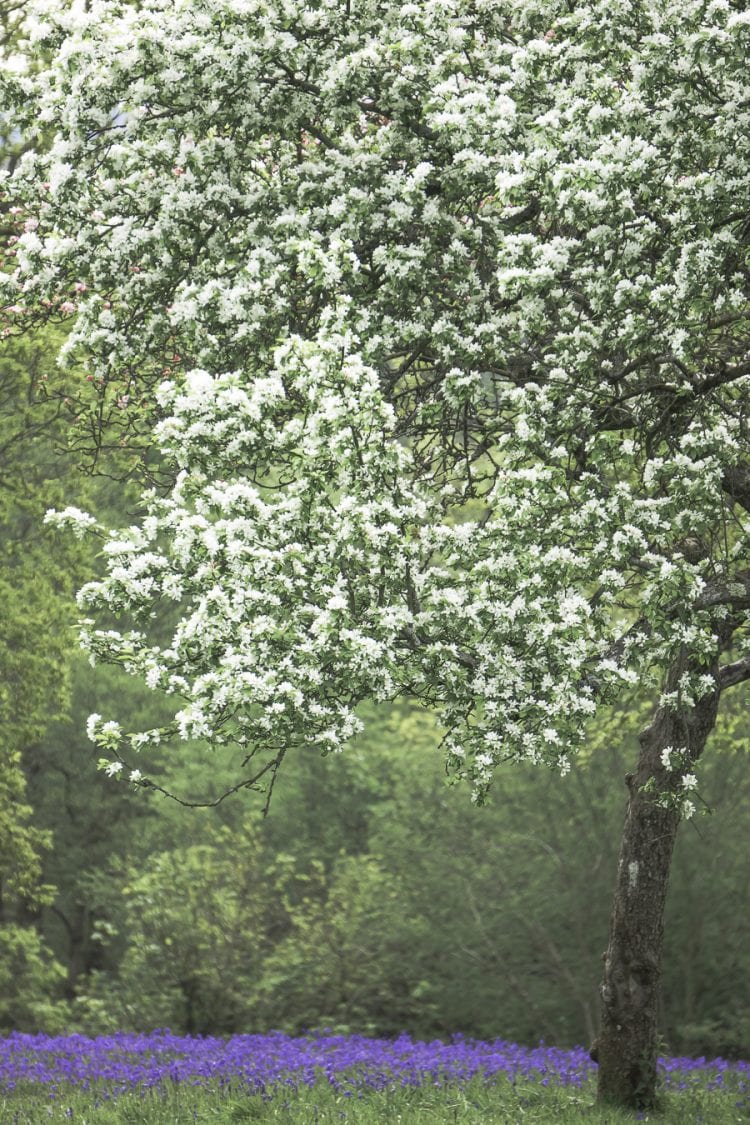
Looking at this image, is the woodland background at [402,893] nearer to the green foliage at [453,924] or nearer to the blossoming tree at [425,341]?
the green foliage at [453,924]

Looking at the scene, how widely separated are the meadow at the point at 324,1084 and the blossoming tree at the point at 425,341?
973 mm

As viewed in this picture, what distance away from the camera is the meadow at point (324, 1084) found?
10.9 m

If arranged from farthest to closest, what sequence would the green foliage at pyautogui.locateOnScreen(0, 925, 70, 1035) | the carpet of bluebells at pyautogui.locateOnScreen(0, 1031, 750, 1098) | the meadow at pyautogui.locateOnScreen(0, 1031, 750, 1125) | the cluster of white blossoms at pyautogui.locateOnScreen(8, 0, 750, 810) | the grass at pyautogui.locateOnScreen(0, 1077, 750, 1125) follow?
1. the green foliage at pyautogui.locateOnScreen(0, 925, 70, 1035)
2. the carpet of bluebells at pyautogui.locateOnScreen(0, 1031, 750, 1098)
3. the meadow at pyautogui.locateOnScreen(0, 1031, 750, 1125)
4. the grass at pyautogui.locateOnScreen(0, 1077, 750, 1125)
5. the cluster of white blossoms at pyautogui.locateOnScreen(8, 0, 750, 810)

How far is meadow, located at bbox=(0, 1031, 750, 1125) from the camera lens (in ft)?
35.8

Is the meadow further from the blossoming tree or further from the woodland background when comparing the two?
the woodland background

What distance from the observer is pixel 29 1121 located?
10.9m

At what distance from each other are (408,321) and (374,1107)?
6.24 metres

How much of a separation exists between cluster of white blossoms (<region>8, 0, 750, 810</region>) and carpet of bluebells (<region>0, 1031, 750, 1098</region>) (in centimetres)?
475

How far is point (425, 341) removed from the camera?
10.1 m

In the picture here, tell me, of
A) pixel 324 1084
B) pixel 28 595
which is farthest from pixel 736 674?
pixel 28 595

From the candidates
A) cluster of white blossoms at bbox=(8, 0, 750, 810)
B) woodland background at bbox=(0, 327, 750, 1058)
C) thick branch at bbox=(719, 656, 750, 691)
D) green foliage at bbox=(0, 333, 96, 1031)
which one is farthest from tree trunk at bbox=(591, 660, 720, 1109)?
green foliage at bbox=(0, 333, 96, 1031)

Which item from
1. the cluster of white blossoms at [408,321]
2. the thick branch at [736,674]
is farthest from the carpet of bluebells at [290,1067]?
the cluster of white blossoms at [408,321]

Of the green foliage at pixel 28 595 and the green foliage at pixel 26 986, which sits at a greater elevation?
the green foliage at pixel 28 595

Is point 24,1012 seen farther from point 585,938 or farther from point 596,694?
point 596,694
